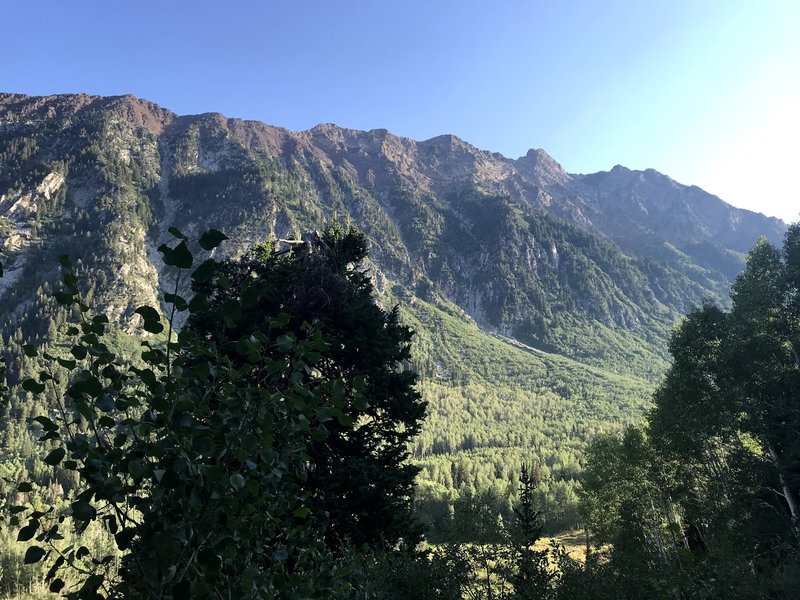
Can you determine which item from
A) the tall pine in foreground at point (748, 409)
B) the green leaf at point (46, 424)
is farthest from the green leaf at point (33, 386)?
the tall pine in foreground at point (748, 409)

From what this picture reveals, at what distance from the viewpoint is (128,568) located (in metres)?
2.39

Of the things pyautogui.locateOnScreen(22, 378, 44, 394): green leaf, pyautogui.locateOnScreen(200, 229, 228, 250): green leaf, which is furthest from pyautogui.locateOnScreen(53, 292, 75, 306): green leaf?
pyautogui.locateOnScreen(200, 229, 228, 250): green leaf

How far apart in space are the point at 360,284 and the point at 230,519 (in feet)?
56.6

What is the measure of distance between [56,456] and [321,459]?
13.4m

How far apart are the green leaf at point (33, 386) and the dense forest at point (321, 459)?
2 cm

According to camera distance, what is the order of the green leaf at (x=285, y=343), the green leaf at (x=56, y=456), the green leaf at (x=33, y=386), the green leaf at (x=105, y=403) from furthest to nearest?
1. the green leaf at (x=285, y=343)
2. the green leaf at (x=33, y=386)
3. the green leaf at (x=56, y=456)
4. the green leaf at (x=105, y=403)

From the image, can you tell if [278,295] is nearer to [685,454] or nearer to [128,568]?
[128,568]

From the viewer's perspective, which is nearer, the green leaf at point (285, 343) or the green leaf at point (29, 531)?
the green leaf at point (29, 531)

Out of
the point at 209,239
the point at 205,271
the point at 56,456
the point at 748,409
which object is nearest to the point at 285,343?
the point at 205,271

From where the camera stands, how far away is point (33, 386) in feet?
8.02

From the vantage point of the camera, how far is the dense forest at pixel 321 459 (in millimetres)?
2182

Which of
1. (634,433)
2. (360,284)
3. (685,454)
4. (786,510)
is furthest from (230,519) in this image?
(634,433)

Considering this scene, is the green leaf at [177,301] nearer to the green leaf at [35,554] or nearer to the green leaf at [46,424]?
the green leaf at [46,424]

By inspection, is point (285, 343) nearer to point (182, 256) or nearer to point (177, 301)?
point (177, 301)
